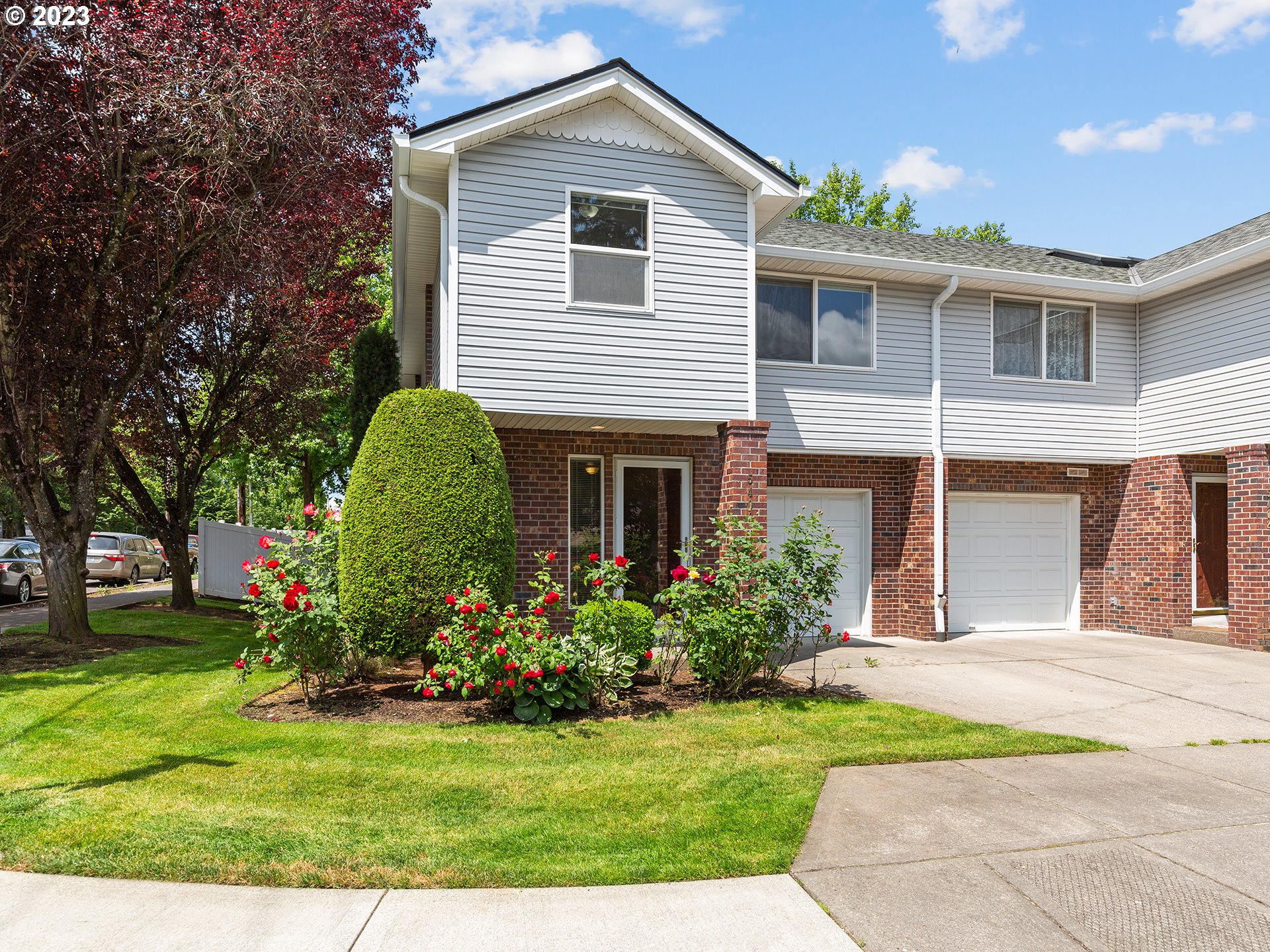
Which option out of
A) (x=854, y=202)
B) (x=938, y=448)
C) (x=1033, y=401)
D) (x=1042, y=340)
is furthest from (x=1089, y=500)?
(x=854, y=202)

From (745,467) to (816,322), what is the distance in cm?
295

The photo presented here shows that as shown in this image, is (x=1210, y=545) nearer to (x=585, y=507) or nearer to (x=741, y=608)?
Answer: (x=741, y=608)

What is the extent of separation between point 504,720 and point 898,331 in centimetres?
824

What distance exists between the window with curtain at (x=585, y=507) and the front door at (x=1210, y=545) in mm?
9159

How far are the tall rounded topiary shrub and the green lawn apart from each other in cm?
104

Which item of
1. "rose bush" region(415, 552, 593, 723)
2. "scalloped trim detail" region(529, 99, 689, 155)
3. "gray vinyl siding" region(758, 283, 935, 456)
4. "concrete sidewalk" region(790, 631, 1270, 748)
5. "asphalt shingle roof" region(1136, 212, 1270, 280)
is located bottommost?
"concrete sidewalk" region(790, 631, 1270, 748)

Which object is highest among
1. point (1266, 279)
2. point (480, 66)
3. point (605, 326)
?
point (480, 66)

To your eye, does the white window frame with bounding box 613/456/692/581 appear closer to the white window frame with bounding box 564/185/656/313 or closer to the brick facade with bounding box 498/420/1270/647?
the brick facade with bounding box 498/420/1270/647

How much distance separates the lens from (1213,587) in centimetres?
1326

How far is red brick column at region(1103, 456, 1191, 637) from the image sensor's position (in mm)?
12453

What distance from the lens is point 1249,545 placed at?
11312mm

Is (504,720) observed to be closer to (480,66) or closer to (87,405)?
(87,405)

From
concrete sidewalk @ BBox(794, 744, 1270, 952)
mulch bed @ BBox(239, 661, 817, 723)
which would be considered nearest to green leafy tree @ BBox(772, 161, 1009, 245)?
mulch bed @ BBox(239, 661, 817, 723)

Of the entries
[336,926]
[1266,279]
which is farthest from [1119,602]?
[336,926]
